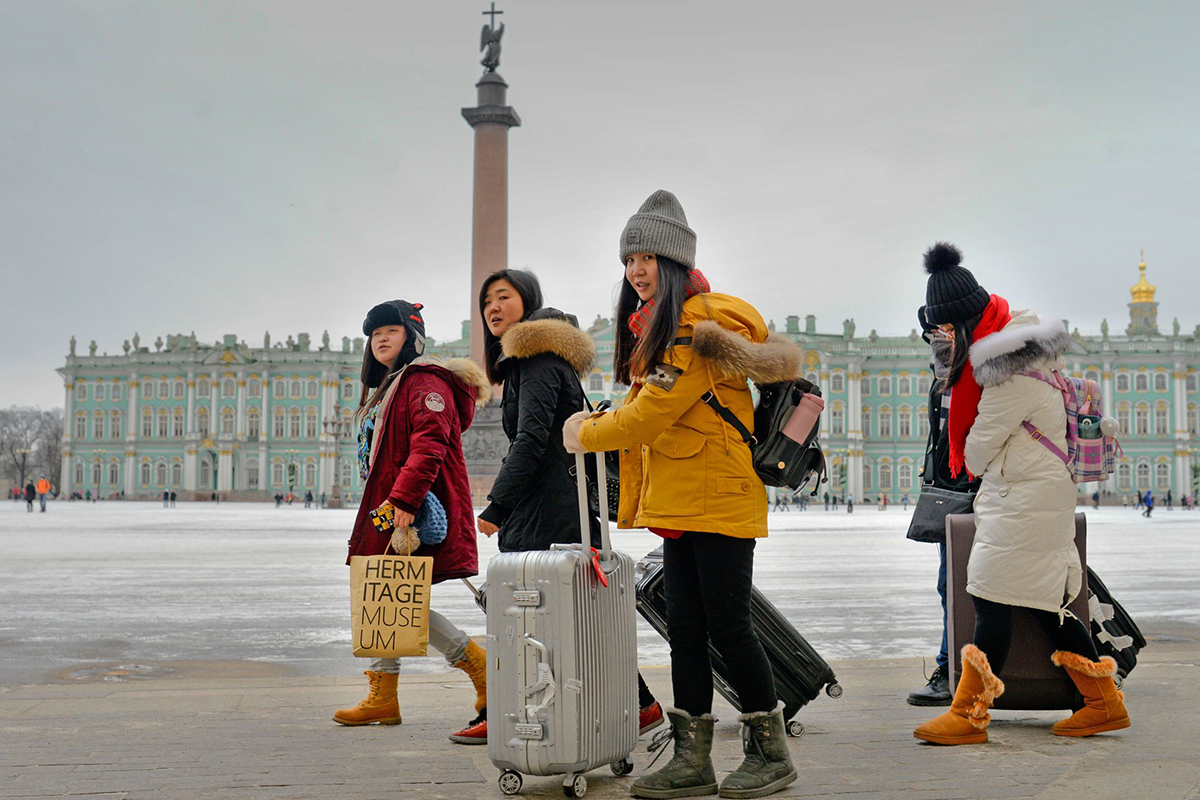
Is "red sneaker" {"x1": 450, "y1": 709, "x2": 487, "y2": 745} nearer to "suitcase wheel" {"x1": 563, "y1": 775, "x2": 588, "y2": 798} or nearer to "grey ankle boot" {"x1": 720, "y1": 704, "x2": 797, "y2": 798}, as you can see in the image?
"suitcase wheel" {"x1": 563, "y1": 775, "x2": 588, "y2": 798}

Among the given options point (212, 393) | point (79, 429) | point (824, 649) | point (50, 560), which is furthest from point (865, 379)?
point (824, 649)

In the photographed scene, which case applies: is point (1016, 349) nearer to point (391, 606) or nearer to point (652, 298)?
point (652, 298)

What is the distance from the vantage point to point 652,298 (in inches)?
126

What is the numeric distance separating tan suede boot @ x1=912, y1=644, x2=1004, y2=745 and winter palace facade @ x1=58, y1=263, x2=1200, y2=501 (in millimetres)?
72522

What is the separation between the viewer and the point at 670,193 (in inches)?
130

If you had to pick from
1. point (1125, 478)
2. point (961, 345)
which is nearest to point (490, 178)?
point (961, 345)

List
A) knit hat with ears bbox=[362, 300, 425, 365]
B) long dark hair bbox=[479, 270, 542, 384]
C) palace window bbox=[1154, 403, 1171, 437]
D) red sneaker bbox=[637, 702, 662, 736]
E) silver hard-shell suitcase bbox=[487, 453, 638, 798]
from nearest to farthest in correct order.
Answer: silver hard-shell suitcase bbox=[487, 453, 638, 798] → red sneaker bbox=[637, 702, 662, 736] → long dark hair bbox=[479, 270, 542, 384] → knit hat with ears bbox=[362, 300, 425, 365] → palace window bbox=[1154, 403, 1171, 437]

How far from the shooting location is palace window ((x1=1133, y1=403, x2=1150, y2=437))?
257ft

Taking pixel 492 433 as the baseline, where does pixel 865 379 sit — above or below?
above

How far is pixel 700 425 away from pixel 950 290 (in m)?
1.28

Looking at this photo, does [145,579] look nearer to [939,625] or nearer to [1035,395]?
[939,625]

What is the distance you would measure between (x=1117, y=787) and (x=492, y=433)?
31166 mm

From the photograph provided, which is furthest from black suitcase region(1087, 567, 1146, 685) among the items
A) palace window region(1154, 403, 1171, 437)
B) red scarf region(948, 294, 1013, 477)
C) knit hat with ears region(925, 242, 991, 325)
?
palace window region(1154, 403, 1171, 437)

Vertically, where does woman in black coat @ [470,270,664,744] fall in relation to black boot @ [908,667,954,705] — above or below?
above
